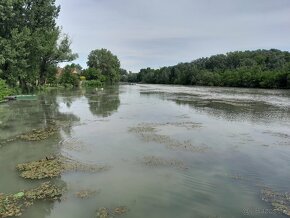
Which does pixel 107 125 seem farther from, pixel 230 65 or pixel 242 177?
pixel 230 65

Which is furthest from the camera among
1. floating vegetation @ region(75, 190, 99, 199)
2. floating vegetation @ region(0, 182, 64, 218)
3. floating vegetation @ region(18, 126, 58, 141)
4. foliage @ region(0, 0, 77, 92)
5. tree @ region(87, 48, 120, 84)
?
tree @ region(87, 48, 120, 84)

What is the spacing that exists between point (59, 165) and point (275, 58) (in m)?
128

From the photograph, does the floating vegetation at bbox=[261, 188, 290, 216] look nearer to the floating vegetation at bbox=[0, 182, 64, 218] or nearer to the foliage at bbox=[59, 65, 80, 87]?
the floating vegetation at bbox=[0, 182, 64, 218]

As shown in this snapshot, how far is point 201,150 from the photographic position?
46.4 ft

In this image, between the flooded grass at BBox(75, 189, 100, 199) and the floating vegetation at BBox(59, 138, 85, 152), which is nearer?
the flooded grass at BBox(75, 189, 100, 199)

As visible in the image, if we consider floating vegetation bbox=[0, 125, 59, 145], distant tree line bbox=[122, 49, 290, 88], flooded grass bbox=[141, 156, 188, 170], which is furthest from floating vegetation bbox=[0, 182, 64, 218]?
distant tree line bbox=[122, 49, 290, 88]

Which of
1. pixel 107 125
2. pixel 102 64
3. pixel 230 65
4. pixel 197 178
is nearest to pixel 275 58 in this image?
pixel 230 65

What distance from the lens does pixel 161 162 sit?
12273mm

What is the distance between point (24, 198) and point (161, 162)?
5213mm

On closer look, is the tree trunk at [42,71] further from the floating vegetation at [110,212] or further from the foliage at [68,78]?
the floating vegetation at [110,212]

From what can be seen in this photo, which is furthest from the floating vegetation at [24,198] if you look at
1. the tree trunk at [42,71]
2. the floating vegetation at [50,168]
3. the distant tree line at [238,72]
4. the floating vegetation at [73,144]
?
the distant tree line at [238,72]

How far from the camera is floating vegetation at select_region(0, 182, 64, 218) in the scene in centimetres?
801

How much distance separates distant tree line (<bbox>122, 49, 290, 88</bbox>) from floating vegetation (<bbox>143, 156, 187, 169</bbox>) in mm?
79212

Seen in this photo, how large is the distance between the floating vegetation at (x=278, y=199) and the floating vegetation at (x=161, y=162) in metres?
3.17
